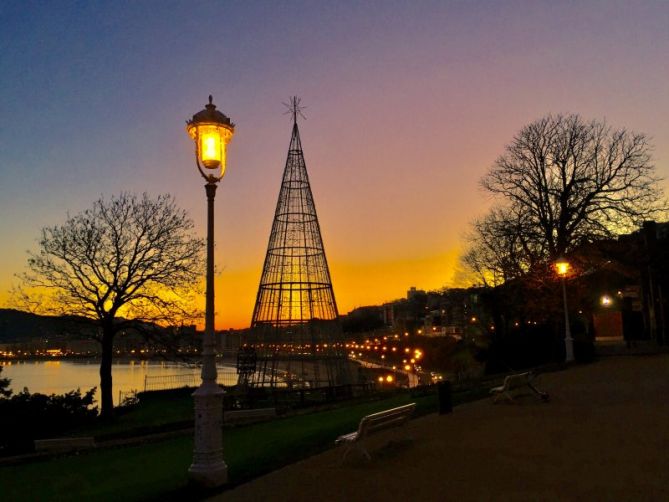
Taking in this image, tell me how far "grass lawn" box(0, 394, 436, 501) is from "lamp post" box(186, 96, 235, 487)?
353 mm

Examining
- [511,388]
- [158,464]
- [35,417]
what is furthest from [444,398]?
[35,417]

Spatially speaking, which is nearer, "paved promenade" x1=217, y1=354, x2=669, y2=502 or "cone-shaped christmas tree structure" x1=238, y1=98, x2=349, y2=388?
"paved promenade" x1=217, y1=354, x2=669, y2=502

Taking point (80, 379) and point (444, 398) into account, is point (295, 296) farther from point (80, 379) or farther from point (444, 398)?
point (80, 379)

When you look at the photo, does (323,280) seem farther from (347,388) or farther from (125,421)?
(125,421)

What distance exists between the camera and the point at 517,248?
37.4 meters

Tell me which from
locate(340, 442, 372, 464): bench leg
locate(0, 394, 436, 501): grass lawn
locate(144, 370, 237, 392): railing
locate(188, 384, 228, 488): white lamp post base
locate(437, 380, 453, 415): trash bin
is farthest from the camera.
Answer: locate(144, 370, 237, 392): railing

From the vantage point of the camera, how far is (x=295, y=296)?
84.2 feet

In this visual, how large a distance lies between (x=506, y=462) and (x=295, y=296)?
17.7 m

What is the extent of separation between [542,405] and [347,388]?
12.1m

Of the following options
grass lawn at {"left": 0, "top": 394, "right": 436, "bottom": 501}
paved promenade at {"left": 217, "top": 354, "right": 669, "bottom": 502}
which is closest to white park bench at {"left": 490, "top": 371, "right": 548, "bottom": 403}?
paved promenade at {"left": 217, "top": 354, "right": 669, "bottom": 502}

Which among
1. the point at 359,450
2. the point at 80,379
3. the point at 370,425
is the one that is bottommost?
the point at 80,379

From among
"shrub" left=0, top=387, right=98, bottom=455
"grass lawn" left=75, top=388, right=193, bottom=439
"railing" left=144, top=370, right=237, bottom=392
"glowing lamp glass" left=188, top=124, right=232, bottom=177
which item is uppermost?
"glowing lamp glass" left=188, top=124, right=232, bottom=177

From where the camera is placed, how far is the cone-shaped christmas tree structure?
2547 cm

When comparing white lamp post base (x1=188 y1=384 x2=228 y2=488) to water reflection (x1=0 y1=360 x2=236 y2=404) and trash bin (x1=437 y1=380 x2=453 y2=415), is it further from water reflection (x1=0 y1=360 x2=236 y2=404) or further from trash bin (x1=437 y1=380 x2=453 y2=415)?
water reflection (x1=0 y1=360 x2=236 y2=404)
